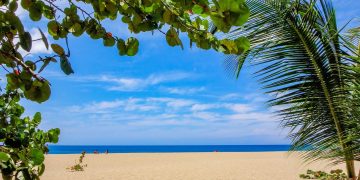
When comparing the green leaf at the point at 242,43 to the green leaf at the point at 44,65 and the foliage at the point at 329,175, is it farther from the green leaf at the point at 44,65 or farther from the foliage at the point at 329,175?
the foliage at the point at 329,175

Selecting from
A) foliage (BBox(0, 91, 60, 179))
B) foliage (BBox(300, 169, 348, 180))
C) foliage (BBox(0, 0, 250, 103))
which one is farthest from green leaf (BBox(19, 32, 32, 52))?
foliage (BBox(300, 169, 348, 180))

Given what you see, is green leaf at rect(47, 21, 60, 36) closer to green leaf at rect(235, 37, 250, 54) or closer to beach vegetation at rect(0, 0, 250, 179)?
beach vegetation at rect(0, 0, 250, 179)

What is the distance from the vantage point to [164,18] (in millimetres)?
1526

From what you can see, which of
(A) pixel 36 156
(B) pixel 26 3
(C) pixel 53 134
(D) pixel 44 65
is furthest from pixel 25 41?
(C) pixel 53 134

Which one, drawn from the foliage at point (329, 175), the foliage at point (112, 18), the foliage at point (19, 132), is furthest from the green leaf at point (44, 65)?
the foliage at point (329, 175)

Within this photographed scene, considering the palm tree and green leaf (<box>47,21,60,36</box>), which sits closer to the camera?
green leaf (<box>47,21,60,36</box>)

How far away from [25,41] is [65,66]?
14cm

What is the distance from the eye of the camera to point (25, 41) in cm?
118

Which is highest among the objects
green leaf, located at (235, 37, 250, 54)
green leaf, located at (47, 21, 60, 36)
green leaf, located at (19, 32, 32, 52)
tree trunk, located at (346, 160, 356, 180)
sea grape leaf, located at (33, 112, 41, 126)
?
green leaf, located at (47, 21, 60, 36)

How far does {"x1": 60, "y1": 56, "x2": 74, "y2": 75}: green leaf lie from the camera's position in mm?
1227

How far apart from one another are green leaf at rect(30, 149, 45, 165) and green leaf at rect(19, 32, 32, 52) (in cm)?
36

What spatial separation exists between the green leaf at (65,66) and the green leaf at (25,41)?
0.10m

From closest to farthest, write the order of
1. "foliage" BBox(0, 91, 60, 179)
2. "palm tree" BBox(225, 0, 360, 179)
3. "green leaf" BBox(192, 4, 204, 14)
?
1. "green leaf" BBox(192, 4, 204, 14)
2. "foliage" BBox(0, 91, 60, 179)
3. "palm tree" BBox(225, 0, 360, 179)

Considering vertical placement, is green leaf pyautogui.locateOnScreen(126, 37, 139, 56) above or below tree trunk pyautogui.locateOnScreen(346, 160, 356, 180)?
above
